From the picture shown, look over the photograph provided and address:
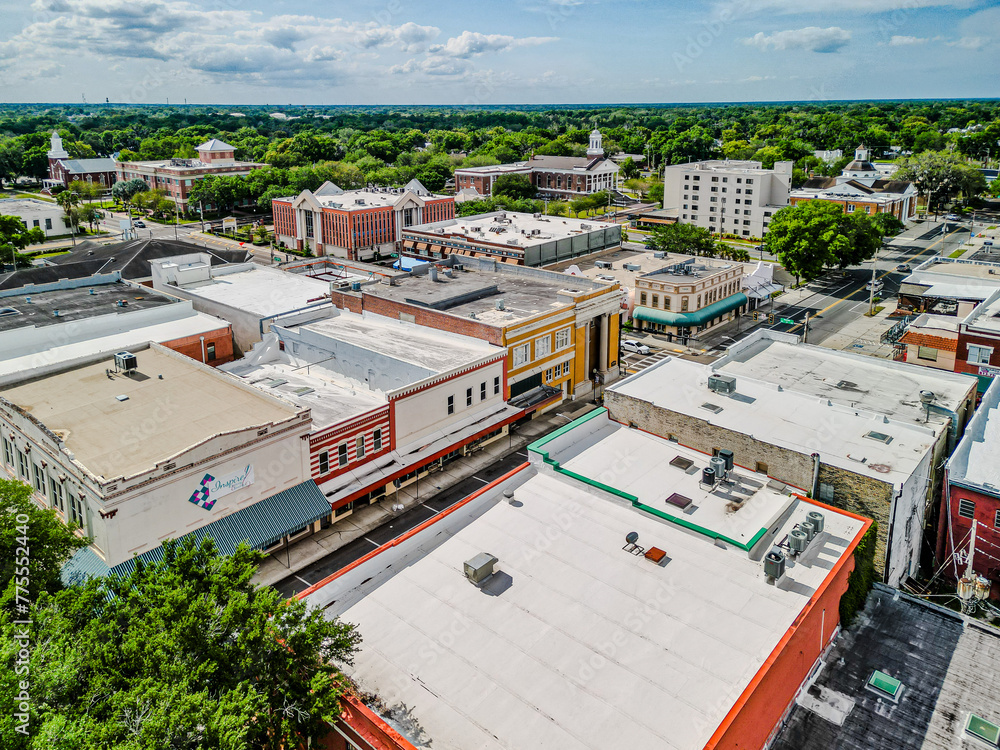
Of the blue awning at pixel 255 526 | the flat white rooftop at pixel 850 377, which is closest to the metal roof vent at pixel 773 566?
the flat white rooftop at pixel 850 377

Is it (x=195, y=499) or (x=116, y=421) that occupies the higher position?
(x=116, y=421)

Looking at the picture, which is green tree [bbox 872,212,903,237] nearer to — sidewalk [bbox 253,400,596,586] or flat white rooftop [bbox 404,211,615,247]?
flat white rooftop [bbox 404,211,615,247]

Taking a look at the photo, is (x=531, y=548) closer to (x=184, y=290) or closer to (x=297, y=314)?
(x=297, y=314)

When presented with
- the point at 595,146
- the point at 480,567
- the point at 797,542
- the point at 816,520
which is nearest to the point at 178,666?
the point at 480,567

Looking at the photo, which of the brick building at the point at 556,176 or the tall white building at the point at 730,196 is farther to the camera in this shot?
the brick building at the point at 556,176

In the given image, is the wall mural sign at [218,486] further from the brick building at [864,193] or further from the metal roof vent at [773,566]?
the brick building at [864,193]

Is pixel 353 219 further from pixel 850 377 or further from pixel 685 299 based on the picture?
pixel 850 377

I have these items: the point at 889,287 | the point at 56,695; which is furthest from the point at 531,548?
the point at 889,287
